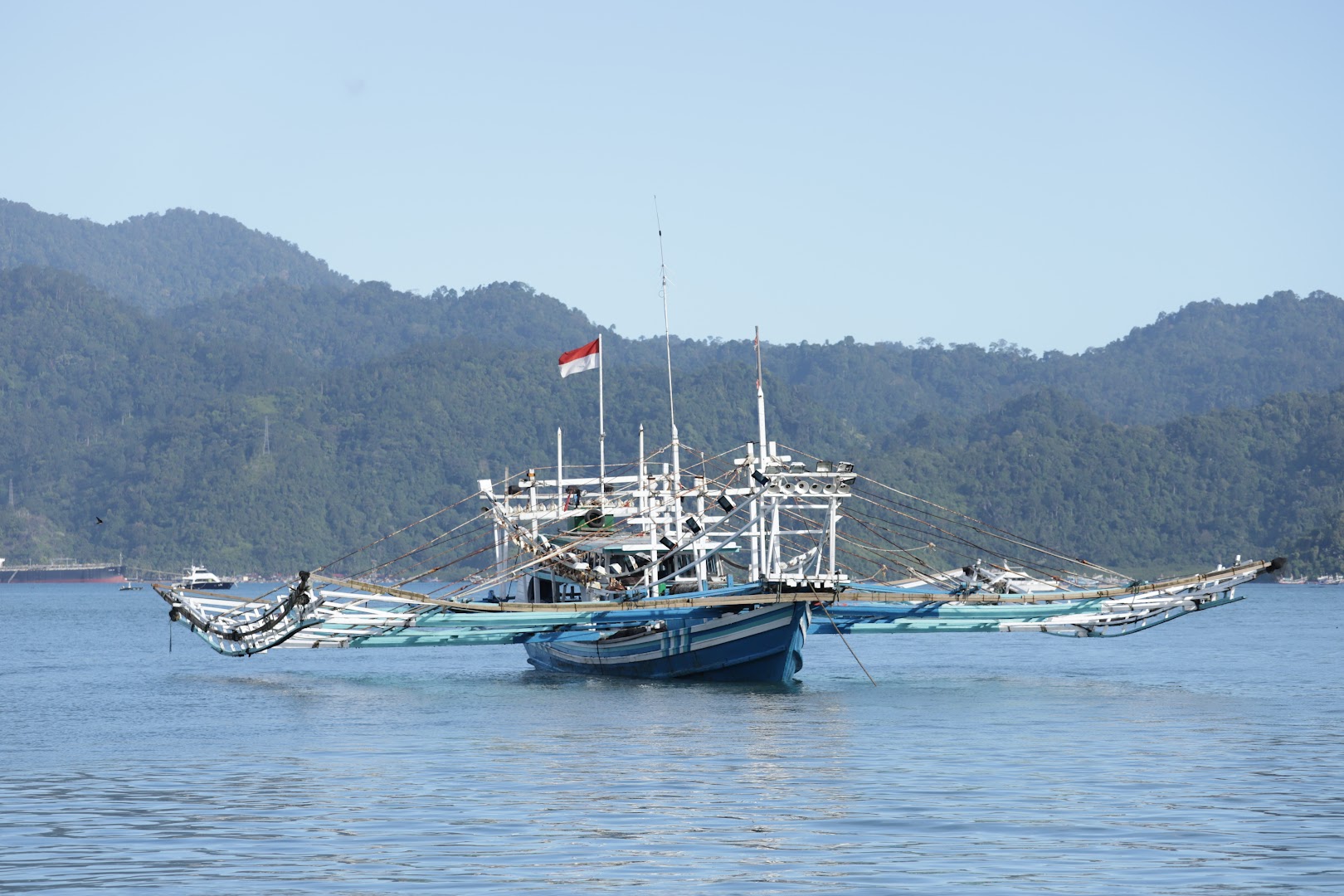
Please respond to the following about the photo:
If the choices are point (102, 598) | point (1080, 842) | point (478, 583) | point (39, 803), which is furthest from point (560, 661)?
point (102, 598)

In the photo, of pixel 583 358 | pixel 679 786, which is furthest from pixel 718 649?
pixel 679 786

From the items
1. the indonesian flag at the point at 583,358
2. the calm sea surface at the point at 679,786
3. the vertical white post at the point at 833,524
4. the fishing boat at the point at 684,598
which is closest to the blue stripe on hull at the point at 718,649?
the fishing boat at the point at 684,598

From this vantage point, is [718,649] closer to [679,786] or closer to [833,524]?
[833,524]

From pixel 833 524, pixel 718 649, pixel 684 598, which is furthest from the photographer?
pixel 718 649

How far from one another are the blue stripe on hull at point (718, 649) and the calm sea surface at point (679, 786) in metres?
0.59

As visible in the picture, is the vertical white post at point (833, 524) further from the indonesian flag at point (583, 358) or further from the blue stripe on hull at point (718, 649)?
the indonesian flag at point (583, 358)

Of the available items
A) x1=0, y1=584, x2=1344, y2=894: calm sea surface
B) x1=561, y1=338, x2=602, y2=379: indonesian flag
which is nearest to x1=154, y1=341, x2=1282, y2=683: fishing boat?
x1=0, y1=584, x2=1344, y2=894: calm sea surface

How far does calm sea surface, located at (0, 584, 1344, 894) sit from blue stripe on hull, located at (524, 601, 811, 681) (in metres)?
0.59

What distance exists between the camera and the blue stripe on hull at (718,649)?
4159 cm

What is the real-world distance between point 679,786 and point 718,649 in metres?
16.4

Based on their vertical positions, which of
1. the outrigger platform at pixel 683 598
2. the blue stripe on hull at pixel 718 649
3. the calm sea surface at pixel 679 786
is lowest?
the calm sea surface at pixel 679 786

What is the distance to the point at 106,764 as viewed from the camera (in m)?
30.5

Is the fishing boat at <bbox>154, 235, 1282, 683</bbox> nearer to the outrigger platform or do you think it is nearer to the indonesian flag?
the outrigger platform

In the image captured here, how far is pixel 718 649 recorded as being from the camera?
4306cm
